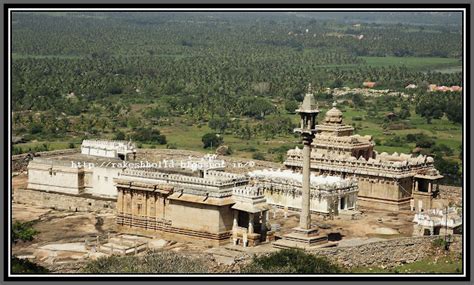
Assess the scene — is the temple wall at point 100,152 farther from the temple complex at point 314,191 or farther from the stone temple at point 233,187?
the temple complex at point 314,191

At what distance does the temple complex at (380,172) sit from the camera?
56094 millimetres

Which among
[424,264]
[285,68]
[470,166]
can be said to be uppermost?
[285,68]

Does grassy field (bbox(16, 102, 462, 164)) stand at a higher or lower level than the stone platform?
higher

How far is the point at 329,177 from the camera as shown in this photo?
180 feet

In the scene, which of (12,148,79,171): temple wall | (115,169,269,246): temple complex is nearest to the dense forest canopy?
(12,148,79,171): temple wall

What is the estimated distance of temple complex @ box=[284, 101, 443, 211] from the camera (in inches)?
2208

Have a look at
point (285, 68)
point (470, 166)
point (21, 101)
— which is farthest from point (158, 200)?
point (285, 68)

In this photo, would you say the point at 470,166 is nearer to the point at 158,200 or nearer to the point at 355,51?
the point at 158,200

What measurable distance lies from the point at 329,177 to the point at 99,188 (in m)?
10.6

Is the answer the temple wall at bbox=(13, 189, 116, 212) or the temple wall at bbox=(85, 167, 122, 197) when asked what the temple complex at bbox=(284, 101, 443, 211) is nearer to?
the temple wall at bbox=(85, 167, 122, 197)

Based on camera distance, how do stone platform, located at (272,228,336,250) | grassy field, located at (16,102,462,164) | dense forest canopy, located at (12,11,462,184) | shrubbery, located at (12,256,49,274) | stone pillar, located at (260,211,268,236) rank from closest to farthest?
shrubbery, located at (12,256,49,274), stone platform, located at (272,228,336,250), stone pillar, located at (260,211,268,236), grassy field, located at (16,102,462,164), dense forest canopy, located at (12,11,462,184)

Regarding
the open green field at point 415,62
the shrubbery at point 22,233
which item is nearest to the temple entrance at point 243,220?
the shrubbery at point 22,233

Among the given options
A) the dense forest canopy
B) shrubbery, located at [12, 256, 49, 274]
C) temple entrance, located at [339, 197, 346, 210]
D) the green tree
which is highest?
the dense forest canopy

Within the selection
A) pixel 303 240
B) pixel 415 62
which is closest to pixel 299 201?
pixel 303 240
